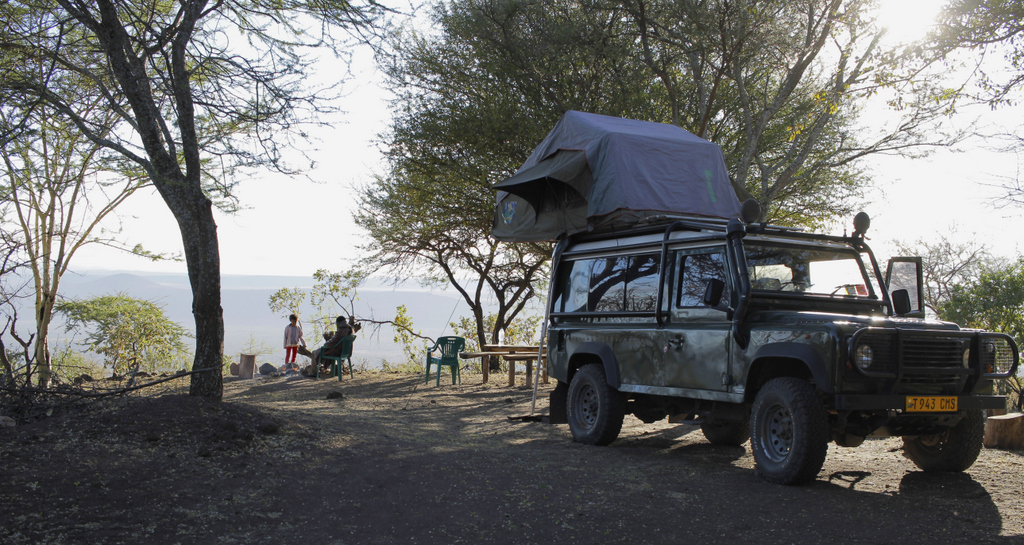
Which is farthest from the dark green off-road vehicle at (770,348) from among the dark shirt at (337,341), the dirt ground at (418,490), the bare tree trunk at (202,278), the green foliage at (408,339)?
the green foliage at (408,339)

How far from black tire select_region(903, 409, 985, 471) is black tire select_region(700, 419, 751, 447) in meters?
1.79

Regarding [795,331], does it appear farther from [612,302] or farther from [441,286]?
[441,286]

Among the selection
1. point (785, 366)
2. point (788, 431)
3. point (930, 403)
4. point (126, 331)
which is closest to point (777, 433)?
point (788, 431)

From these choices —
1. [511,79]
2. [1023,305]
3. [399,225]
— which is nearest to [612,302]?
[511,79]

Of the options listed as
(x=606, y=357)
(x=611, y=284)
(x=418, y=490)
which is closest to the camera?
(x=418, y=490)

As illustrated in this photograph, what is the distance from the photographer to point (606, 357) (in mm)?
7547

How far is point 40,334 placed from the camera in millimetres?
15891

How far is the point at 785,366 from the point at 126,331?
57.9ft

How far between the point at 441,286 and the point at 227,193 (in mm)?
14668

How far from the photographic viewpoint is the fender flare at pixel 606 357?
7.40m

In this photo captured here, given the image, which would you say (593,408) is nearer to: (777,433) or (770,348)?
(777,433)

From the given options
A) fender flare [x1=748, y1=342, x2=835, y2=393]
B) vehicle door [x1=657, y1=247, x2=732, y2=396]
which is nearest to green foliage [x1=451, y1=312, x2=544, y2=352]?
vehicle door [x1=657, y1=247, x2=732, y2=396]

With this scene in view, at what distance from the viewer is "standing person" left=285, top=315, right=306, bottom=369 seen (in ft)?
59.0

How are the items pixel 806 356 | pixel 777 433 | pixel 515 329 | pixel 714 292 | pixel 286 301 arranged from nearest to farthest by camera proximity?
pixel 806 356 < pixel 777 433 < pixel 714 292 < pixel 286 301 < pixel 515 329
